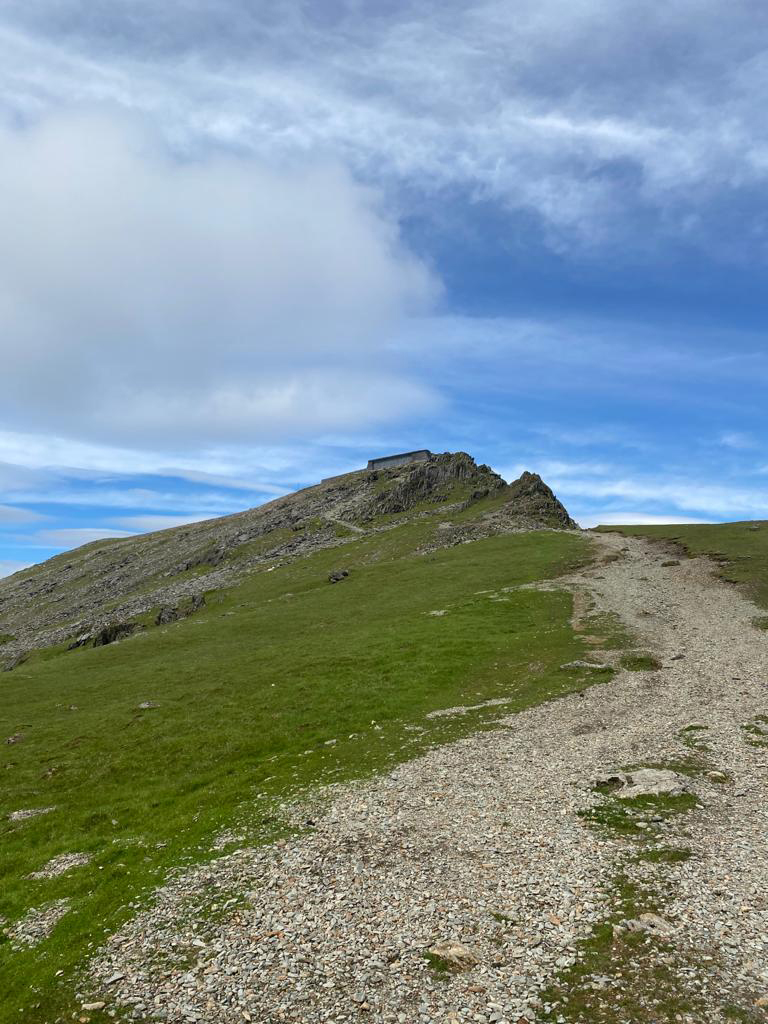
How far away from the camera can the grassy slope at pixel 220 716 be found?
965 inches

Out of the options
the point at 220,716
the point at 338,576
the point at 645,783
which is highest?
the point at 338,576

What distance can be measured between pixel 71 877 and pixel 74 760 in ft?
58.8

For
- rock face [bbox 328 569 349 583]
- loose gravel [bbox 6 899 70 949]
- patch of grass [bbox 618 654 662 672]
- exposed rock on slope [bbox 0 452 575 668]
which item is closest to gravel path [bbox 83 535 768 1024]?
loose gravel [bbox 6 899 70 949]

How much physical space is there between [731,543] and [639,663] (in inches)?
2261

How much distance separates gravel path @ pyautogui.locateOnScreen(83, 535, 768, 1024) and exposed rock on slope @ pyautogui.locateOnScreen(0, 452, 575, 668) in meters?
89.5

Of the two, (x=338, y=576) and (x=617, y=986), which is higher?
(x=338, y=576)

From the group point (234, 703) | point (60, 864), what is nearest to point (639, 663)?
point (234, 703)

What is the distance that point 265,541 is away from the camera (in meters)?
161

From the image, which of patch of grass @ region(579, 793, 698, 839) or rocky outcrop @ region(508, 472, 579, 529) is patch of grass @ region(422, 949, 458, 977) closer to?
patch of grass @ region(579, 793, 698, 839)

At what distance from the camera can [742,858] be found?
19.7 m

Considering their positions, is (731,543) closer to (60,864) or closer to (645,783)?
(645,783)

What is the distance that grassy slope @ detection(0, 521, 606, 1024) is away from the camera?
24.5 m

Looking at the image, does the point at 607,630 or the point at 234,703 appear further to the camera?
the point at 607,630

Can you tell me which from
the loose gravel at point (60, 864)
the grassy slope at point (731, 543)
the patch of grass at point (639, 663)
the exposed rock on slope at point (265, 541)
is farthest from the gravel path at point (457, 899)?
the exposed rock on slope at point (265, 541)
